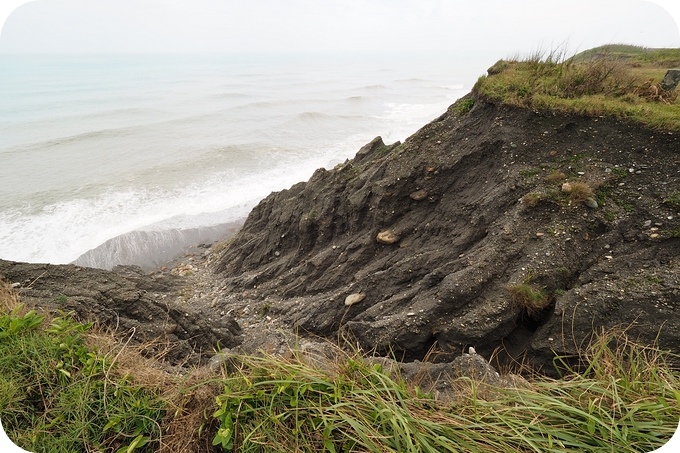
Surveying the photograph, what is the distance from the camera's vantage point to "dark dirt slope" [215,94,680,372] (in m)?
5.24

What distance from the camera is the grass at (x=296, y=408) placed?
221 centimetres

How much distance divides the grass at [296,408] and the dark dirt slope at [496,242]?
2.51 meters

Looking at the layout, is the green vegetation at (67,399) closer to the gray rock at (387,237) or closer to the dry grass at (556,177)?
the gray rock at (387,237)

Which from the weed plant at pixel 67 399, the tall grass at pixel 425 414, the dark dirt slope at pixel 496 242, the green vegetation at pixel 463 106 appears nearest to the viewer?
the tall grass at pixel 425 414

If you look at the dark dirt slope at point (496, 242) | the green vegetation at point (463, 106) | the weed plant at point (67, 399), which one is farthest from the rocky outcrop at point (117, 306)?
the green vegetation at point (463, 106)

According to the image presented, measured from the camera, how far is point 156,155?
89.6 ft

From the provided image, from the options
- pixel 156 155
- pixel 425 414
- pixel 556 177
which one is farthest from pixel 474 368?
pixel 156 155

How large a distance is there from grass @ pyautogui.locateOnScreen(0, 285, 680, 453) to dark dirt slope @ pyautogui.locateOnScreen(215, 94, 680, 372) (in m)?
2.51

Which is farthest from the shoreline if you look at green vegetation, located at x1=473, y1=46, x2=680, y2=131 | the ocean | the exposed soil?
green vegetation, located at x1=473, y1=46, x2=680, y2=131

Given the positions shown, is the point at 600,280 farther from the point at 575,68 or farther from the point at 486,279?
the point at 575,68

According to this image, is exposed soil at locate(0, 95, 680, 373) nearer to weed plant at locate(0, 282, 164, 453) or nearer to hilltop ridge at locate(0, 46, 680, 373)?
hilltop ridge at locate(0, 46, 680, 373)

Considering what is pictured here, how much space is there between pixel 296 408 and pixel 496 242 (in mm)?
5406

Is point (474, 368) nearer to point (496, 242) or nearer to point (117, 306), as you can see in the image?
point (496, 242)

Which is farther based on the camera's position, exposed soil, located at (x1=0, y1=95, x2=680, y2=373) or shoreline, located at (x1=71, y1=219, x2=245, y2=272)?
shoreline, located at (x1=71, y1=219, x2=245, y2=272)
